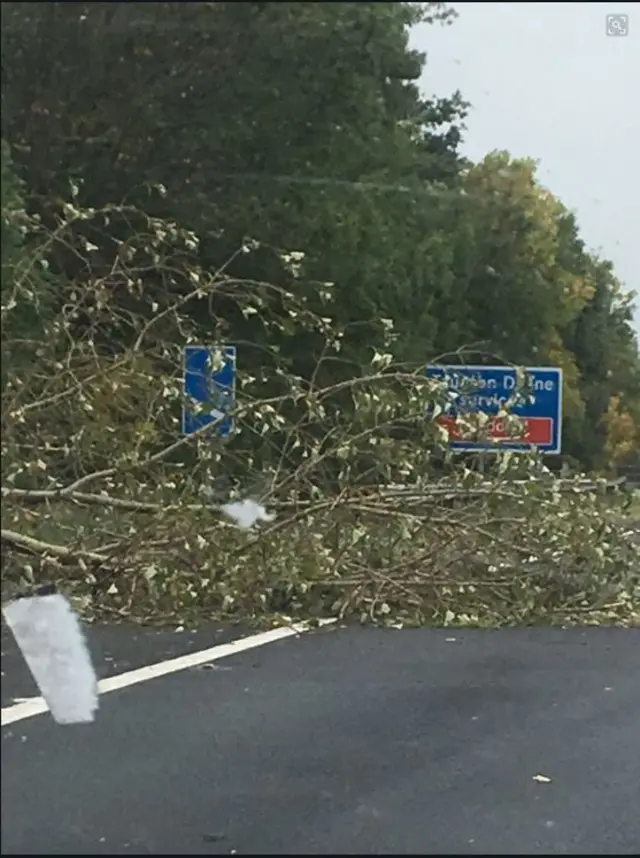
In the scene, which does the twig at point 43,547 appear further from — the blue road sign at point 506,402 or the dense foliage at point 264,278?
the blue road sign at point 506,402

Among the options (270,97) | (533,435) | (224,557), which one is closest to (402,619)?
(533,435)

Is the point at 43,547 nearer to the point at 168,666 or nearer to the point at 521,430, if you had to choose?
the point at 168,666

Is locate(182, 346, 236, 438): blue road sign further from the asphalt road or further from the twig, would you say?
the asphalt road

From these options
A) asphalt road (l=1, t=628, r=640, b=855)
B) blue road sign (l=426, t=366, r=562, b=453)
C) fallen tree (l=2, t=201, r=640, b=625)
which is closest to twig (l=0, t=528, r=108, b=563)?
fallen tree (l=2, t=201, r=640, b=625)

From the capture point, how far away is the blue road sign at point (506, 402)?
288cm

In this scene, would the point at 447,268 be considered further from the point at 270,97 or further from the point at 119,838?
the point at 119,838

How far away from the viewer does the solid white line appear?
1.79 m

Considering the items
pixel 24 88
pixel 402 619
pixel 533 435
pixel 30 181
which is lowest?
pixel 402 619

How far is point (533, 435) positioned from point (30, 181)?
165 centimetres

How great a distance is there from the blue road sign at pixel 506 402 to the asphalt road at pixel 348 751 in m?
0.74

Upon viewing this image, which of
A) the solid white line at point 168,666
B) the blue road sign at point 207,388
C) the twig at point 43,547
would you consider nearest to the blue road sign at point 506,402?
the blue road sign at point 207,388

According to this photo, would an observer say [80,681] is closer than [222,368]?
Yes

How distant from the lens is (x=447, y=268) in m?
2.49

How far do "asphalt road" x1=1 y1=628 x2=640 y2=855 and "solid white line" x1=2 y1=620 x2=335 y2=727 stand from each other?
0.9 inches
